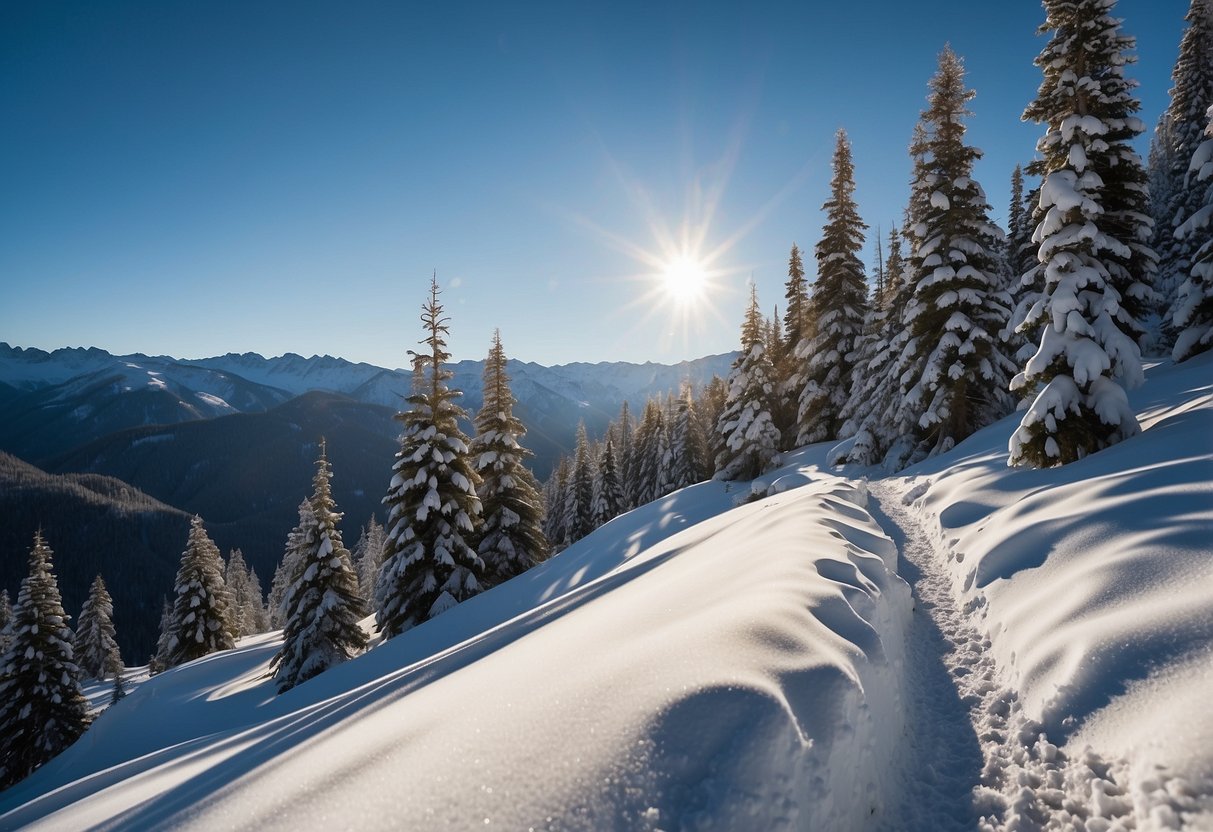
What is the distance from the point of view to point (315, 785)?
135 inches

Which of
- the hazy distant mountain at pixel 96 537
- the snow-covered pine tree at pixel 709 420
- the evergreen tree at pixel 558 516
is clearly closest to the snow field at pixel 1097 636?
the snow-covered pine tree at pixel 709 420

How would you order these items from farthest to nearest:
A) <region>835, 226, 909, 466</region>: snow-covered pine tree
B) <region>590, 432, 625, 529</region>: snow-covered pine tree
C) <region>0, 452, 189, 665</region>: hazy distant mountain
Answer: <region>0, 452, 189, 665</region>: hazy distant mountain
<region>590, 432, 625, 529</region>: snow-covered pine tree
<region>835, 226, 909, 466</region>: snow-covered pine tree

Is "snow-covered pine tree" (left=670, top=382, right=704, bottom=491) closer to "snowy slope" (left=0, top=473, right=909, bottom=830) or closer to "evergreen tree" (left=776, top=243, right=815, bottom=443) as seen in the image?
"evergreen tree" (left=776, top=243, right=815, bottom=443)

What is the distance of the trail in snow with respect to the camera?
3.39 metres

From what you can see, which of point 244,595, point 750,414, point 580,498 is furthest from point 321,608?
point 244,595

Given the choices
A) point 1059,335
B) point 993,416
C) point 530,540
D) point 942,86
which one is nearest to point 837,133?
point 942,86

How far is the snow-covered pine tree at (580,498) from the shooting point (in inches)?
1882

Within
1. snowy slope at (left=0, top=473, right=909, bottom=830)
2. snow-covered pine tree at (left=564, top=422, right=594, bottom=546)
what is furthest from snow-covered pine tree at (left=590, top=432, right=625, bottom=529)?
snowy slope at (left=0, top=473, right=909, bottom=830)

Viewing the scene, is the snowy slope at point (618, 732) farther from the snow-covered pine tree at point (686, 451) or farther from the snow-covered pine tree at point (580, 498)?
the snow-covered pine tree at point (580, 498)

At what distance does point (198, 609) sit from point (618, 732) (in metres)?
39.1

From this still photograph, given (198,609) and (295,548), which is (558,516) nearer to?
(295,548)

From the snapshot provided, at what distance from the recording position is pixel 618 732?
3.17m

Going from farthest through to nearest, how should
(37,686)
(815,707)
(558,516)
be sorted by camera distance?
(558,516), (37,686), (815,707)

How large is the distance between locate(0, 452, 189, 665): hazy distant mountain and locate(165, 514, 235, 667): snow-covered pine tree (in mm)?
103326
